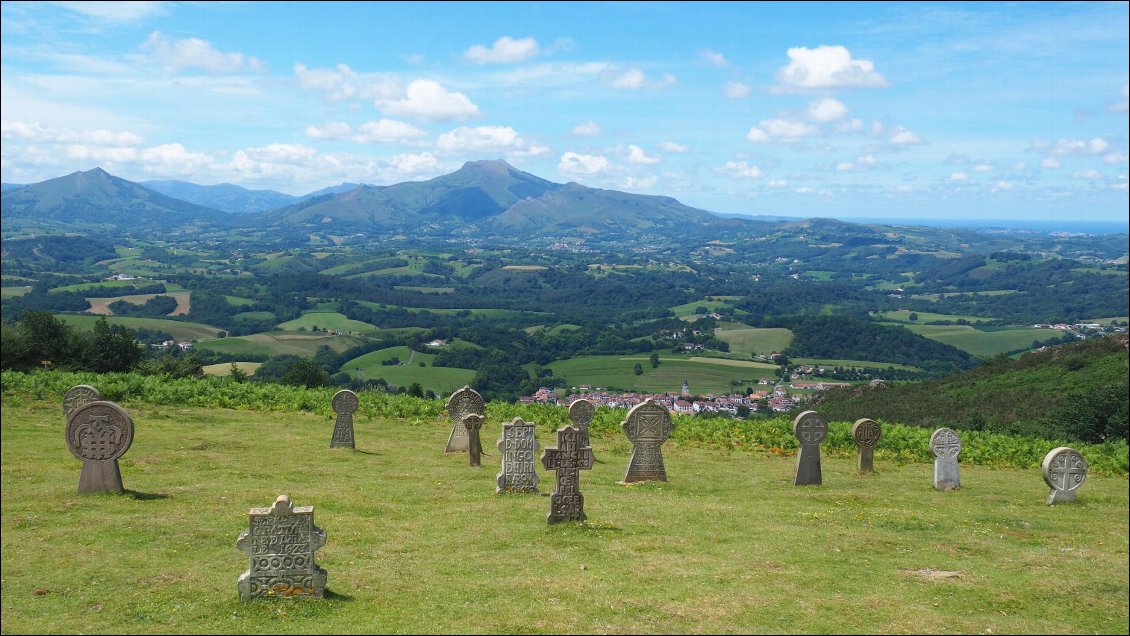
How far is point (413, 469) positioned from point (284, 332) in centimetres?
11195

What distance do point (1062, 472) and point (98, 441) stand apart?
19422mm

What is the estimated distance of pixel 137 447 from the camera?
780 inches

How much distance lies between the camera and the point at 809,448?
61.3 ft

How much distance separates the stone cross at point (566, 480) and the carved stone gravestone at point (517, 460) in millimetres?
2524

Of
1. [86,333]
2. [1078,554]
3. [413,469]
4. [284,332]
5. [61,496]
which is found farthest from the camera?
[284,332]

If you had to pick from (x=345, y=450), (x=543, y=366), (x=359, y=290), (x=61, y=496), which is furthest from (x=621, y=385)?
(x=359, y=290)

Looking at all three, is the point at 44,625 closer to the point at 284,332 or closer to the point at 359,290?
the point at 284,332

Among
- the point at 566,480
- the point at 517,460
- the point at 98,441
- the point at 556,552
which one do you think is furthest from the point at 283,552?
the point at 98,441

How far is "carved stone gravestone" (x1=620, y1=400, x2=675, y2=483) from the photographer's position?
728 inches

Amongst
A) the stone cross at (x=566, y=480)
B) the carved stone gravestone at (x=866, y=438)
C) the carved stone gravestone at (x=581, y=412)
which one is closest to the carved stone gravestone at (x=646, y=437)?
the stone cross at (x=566, y=480)

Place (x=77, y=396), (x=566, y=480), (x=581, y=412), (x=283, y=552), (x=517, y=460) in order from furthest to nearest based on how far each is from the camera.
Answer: (x=581, y=412) < (x=77, y=396) < (x=517, y=460) < (x=566, y=480) < (x=283, y=552)

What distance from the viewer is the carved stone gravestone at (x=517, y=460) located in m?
16.3

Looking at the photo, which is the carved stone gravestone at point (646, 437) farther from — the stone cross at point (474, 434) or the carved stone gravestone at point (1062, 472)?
the carved stone gravestone at point (1062, 472)

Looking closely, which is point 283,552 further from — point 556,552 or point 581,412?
point 581,412
